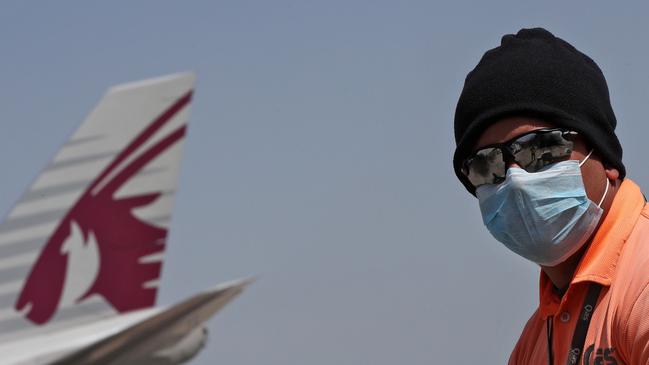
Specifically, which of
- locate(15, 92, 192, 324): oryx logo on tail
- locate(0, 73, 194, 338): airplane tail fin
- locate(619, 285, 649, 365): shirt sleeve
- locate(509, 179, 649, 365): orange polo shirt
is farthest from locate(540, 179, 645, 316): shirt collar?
locate(15, 92, 192, 324): oryx logo on tail

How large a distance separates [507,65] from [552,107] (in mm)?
128

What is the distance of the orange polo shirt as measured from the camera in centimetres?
198

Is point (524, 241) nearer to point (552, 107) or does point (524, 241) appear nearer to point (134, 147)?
point (552, 107)

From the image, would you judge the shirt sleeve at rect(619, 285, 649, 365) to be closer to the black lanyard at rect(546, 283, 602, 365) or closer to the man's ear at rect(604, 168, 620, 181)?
the black lanyard at rect(546, 283, 602, 365)

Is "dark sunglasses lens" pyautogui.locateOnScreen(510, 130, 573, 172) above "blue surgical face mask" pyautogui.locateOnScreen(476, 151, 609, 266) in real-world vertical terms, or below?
above

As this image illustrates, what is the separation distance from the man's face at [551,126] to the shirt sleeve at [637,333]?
1.19ft

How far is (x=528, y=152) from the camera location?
2.31m

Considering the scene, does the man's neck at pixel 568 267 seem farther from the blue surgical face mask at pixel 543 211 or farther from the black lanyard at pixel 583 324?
the black lanyard at pixel 583 324

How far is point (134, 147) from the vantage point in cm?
1099

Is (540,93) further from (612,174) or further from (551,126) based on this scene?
(612,174)

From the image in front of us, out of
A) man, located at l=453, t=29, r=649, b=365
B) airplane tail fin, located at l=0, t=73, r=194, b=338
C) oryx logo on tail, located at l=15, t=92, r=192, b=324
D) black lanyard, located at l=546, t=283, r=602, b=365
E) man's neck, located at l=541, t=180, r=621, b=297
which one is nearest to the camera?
black lanyard, located at l=546, t=283, r=602, b=365

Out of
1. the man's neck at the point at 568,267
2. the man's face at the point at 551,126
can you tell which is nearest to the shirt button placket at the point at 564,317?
the man's neck at the point at 568,267

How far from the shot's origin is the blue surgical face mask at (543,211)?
231 centimetres

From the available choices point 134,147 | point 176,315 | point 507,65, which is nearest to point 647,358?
point 507,65
